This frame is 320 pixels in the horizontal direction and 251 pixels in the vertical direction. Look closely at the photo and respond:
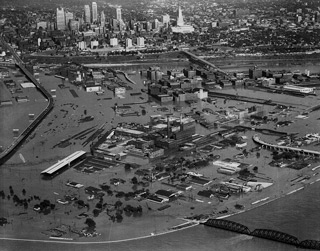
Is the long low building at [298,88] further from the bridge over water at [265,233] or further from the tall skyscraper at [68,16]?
the tall skyscraper at [68,16]

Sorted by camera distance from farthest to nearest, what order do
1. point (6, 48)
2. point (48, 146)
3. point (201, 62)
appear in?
point (6, 48), point (201, 62), point (48, 146)

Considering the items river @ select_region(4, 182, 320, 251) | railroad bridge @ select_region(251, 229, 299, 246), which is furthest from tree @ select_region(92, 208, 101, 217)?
railroad bridge @ select_region(251, 229, 299, 246)

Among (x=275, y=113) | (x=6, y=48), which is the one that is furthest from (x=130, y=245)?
(x=6, y=48)

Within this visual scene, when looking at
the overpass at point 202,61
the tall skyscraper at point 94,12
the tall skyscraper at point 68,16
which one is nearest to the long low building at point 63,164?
the overpass at point 202,61

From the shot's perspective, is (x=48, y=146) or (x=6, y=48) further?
(x=6, y=48)

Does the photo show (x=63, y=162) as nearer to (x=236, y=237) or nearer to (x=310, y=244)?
(x=236, y=237)

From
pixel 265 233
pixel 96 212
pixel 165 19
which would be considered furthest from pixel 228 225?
pixel 165 19

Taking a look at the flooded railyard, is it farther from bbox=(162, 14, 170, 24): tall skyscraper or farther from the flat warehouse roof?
bbox=(162, 14, 170, 24): tall skyscraper

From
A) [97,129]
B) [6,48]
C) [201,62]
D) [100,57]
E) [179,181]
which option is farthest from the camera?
[6,48]

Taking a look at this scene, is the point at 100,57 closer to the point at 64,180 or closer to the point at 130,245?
the point at 64,180
